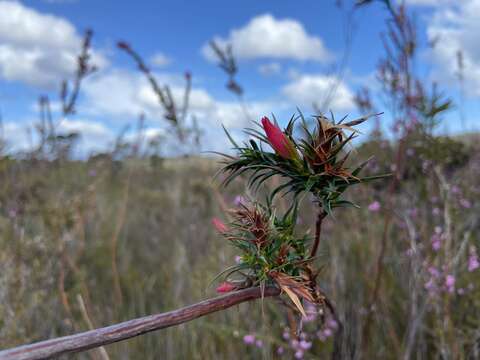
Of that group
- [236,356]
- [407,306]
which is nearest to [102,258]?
[236,356]

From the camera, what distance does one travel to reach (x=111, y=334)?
60 cm

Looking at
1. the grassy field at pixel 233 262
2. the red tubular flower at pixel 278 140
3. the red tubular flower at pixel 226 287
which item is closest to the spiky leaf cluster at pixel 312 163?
the red tubular flower at pixel 278 140

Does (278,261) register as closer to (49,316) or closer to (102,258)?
A: (49,316)

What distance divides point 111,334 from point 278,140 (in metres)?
0.37

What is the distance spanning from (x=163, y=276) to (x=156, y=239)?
3.17 feet

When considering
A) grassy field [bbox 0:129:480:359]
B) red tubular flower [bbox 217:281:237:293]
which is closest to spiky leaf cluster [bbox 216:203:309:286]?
red tubular flower [bbox 217:281:237:293]

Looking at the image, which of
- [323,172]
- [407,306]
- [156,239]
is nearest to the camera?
[323,172]

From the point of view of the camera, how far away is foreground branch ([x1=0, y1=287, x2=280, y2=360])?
54 cm

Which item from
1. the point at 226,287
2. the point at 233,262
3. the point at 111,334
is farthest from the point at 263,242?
the point at 233,262

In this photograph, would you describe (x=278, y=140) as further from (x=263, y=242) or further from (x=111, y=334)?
(x=111, y=334)

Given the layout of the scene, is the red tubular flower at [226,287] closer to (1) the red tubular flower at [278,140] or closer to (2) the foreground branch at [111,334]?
(2) the foreground branch at [111,334]

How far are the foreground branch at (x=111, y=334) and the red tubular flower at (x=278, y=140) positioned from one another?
0.24 m

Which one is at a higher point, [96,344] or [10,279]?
[96,344]

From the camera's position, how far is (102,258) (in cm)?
384
